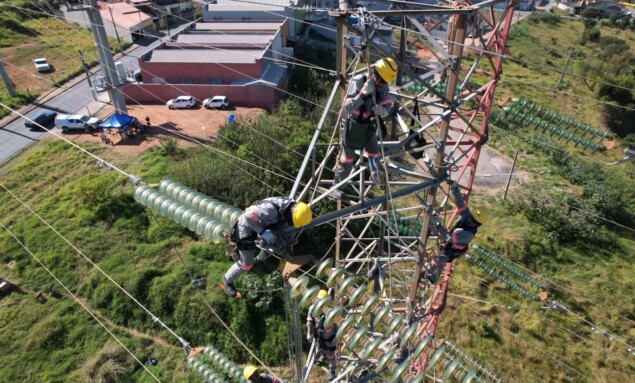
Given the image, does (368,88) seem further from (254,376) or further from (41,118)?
(41,118)

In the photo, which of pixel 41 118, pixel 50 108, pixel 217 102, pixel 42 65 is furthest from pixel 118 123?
pixel 42 65

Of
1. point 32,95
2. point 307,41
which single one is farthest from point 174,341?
point 307,41

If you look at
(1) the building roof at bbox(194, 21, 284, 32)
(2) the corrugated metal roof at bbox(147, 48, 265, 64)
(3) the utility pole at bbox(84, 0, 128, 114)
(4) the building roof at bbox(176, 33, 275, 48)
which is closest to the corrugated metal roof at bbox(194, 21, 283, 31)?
(1) the building roof at bbox(194, 21, 284, 32)

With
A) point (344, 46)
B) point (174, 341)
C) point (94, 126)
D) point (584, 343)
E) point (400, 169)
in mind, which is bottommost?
point (584, 343)

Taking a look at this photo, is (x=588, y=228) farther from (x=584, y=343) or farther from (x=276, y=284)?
(x=276, y=284)

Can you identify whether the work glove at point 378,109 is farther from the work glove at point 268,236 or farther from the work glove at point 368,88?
the work glove at point 268,236

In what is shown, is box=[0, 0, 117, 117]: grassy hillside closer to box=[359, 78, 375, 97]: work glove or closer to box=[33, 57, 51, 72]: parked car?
box=[33, 57, 51, 72]: parked car
